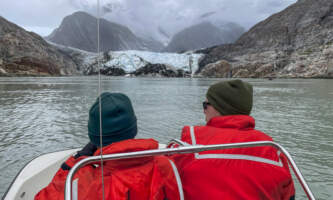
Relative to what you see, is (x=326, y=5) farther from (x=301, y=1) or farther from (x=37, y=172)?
(x=37, y=172)

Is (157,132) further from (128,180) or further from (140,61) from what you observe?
(140,61)

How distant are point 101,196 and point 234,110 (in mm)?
941

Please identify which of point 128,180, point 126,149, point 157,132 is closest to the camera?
point 128,180

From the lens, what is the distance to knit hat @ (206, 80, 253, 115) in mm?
1501

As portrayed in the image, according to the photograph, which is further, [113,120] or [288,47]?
[288,47]

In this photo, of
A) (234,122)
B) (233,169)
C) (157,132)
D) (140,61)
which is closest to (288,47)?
(140,61)

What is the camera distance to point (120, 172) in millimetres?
1086

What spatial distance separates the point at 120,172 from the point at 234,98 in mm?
851

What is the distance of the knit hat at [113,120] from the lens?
48.3 inches

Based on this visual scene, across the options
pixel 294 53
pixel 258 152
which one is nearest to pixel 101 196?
pixel 258 152

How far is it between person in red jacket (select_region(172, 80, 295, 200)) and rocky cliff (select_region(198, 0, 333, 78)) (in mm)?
60742

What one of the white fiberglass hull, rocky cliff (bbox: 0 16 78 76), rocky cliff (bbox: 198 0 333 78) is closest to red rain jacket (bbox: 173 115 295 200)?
the white fiberglass hull

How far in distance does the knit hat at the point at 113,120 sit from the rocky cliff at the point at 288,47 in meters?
61.2

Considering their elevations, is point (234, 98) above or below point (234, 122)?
above
